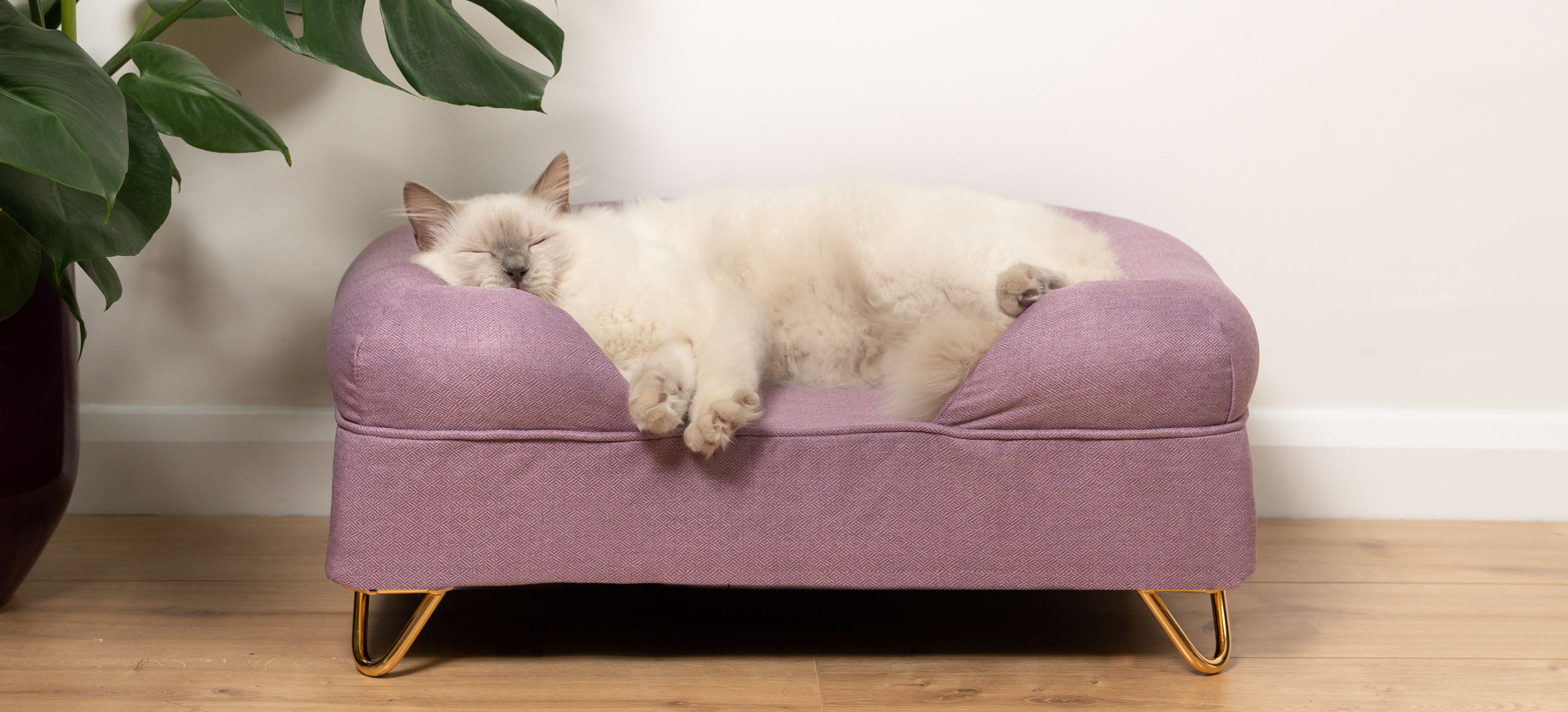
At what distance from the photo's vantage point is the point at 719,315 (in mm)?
1527

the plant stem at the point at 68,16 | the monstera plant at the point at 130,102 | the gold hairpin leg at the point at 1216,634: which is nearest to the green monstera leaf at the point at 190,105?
the monstera plant at the point at 130,102

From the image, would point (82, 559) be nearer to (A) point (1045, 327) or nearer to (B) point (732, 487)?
(B) point (732, 487)

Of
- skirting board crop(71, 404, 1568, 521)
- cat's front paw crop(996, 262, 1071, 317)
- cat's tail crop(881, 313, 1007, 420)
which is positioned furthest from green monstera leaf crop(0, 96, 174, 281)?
cat's front paw crop(996, 262, 1071, 317)

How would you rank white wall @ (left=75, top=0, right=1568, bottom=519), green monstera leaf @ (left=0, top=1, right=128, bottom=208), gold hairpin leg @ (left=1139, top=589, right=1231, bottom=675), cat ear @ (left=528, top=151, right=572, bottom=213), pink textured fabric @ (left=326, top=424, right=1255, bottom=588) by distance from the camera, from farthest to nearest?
white wall @ (left=75, top=0, right=1568, bottom=519), cat ear @ (left=528, top=151, right=572, bottom=213), gold hairpin leg @ (left=1139, top=589, right=1231, bottom=675), pink textured fabric @ (left=326, top=424, right=1255, bottom=588), green monstera leaf @ (left=0, top=1, right=128, bottom=208)

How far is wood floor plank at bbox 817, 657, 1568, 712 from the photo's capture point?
1.45 meters

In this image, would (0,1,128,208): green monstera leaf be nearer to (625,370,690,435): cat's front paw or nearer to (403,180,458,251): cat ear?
(403,180,458,251): cat ear

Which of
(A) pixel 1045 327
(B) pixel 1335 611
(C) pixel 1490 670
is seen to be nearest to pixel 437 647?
(A) pixel 1045 327

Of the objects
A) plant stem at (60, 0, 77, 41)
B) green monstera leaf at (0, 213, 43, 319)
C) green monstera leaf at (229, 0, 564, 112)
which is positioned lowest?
green monstera leaf at (0, 213, 43, 319)

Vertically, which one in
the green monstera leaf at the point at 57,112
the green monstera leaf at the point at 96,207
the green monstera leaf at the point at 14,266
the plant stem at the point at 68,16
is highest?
the green monstera leaf at the point at 57,112

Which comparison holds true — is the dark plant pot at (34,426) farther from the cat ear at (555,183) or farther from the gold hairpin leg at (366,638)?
the cat ear at (555,183)

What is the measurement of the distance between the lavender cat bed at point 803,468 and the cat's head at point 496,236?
14cm

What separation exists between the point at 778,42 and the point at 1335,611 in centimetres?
149

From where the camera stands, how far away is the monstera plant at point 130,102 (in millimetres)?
1108

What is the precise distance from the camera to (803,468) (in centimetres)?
139
